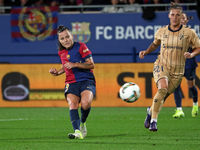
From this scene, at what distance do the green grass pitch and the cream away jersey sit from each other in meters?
1.23

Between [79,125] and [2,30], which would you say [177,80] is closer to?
[79,125]

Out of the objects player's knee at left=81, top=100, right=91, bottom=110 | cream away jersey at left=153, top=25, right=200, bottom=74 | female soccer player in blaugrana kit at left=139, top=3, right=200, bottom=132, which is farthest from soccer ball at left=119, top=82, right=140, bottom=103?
player's knee at left=81, top=100, right=91, bottom=110

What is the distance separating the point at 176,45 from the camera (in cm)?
909

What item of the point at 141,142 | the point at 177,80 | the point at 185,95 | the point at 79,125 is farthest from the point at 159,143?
the point at 185,95

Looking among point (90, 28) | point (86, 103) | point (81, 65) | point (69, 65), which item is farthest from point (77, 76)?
point (90, 28)

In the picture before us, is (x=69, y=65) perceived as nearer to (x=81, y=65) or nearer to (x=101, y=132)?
(x=81, y=65)

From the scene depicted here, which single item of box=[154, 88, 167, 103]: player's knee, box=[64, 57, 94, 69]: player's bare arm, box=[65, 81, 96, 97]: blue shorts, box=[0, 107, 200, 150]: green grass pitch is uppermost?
box=[64, 57, 94, 69]: player's bare arm

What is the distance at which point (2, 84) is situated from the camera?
53.1ft

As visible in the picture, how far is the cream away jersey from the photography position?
908 cm

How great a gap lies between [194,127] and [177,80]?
49.9 inches

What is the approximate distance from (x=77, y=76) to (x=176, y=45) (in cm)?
194

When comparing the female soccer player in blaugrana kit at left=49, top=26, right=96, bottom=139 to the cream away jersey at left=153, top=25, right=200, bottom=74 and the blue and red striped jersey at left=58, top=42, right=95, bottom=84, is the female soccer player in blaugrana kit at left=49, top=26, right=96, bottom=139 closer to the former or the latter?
the blue and red striped jersey at left=58, top=42, right=95, bottom=84

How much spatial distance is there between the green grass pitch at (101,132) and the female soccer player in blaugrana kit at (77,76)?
468 mm

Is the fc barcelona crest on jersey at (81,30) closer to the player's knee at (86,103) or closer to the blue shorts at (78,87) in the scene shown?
the blue shorts at (78,87)
